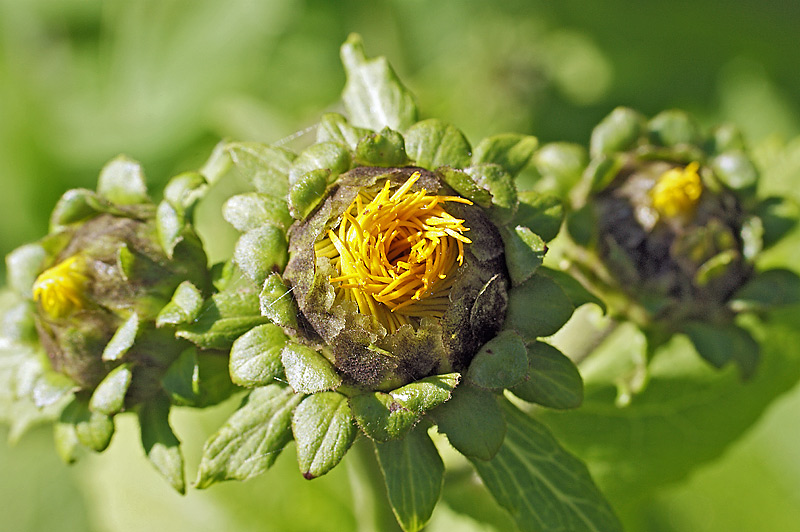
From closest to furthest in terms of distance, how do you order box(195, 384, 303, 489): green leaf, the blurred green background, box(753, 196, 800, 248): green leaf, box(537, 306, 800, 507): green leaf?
1. box(195, 384, 303, 489): green leaf
2. box(753, 196, 800, 248): green leaf
3. box(537, 306, 800, 507): green leaf
4. the blurred green background

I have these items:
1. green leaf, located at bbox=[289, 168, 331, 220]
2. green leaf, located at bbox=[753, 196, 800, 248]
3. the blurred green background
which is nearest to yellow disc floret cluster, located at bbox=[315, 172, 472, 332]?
green leaf, located at bbox=[289, 168, 331, 220]

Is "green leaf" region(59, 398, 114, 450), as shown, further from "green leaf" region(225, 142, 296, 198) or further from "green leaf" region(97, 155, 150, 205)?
"green leaf" region(225, 142, 296, 198)

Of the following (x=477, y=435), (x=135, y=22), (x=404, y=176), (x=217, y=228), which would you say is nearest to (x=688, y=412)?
(x=477, y=435)

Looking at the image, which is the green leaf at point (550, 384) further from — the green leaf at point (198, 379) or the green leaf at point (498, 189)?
the green leaf at point (198, 379)

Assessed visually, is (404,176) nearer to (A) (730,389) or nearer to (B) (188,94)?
(A) (730,389)

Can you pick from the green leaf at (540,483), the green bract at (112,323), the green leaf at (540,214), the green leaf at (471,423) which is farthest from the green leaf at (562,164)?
the green bract at (112,323)
